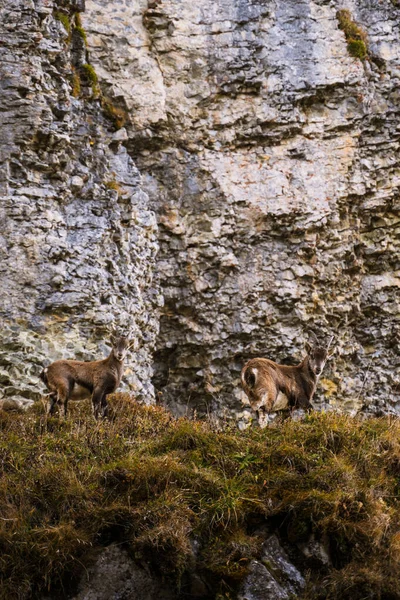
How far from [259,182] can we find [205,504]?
1078cm

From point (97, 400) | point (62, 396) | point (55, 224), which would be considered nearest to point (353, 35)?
point (55, 224)

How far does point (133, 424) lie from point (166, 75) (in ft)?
32.5

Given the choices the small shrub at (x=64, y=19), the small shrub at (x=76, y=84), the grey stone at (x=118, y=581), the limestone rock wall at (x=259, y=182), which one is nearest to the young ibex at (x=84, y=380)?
the grey stone at (x=118, y=581)

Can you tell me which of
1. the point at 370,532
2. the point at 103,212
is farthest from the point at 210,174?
the point at 370,532

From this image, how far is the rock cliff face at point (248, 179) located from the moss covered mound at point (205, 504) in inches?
273

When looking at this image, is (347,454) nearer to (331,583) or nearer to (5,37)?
(331,583)

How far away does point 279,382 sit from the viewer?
14.6m

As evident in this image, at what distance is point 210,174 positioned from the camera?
2006cm

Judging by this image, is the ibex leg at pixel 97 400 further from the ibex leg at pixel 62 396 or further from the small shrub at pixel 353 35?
the small shrub at pixel 353 35

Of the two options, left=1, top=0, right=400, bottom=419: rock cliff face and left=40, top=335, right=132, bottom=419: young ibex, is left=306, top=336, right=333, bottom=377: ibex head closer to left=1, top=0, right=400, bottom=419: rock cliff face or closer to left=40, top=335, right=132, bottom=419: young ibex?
left=40, top=335, right=132, bottom=419: young ibex

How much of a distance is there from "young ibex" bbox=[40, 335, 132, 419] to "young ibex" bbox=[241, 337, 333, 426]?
2.04 meters

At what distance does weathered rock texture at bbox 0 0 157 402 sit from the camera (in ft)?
52.6

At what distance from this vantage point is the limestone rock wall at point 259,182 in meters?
19.6

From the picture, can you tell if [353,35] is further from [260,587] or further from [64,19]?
[260,587]
